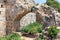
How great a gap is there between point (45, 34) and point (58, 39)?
→ 999 millimetres

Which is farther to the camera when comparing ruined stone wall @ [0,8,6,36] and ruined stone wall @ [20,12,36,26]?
ruined stone wall @ [20,12,36,26]

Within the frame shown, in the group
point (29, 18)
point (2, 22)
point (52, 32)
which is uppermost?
point (52, 32)

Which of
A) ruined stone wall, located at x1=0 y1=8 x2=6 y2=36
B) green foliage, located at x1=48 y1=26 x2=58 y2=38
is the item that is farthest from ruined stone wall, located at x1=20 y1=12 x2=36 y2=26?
green foliage, located at x1=48 y1=26 x2=58 y2=38

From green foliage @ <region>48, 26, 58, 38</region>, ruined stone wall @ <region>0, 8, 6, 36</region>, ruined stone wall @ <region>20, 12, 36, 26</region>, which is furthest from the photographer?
ruined stone wall @ <region>20, 12, 36, 26</region>

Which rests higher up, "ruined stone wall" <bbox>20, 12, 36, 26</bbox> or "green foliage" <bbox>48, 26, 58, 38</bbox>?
"green foliage" <bbox>48, 26, 58, 38</bbox>

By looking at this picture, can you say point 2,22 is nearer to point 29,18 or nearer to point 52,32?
point 29,18

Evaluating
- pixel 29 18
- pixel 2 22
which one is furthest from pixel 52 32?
pixel 29 18

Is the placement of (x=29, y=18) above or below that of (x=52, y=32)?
below

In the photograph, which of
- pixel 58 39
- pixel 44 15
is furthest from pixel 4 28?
pixel 58 39

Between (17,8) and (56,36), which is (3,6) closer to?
(17,8)

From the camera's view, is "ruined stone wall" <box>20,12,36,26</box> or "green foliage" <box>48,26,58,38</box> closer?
"green foliage" <box>48,26,58,38</box>

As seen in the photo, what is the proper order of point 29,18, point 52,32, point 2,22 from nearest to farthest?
point 52,32, point 2,22, point 29,18

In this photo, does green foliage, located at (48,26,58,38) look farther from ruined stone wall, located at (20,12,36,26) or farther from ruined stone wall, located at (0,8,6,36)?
ruined stone wall, located at (20,12,36,26)

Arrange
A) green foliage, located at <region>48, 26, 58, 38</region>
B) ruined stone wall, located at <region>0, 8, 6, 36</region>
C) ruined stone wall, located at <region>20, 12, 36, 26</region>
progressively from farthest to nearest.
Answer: ruined stone wall, located at <region>20, 12, 36, 26</region> < ruined stone wall, located at <region>0, 8, 6, 36</region> < green foliage, located at <region>48, 26, 58, 38</region>
